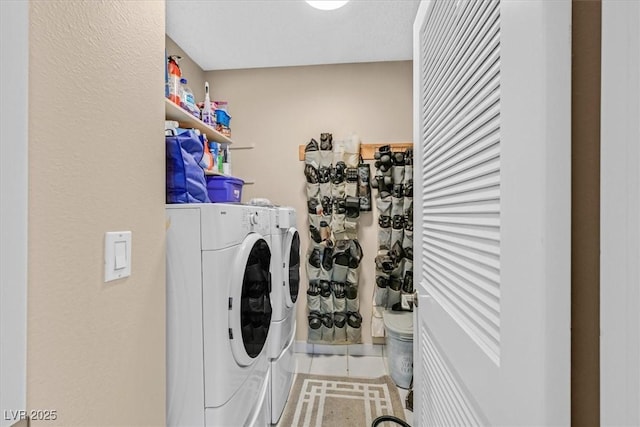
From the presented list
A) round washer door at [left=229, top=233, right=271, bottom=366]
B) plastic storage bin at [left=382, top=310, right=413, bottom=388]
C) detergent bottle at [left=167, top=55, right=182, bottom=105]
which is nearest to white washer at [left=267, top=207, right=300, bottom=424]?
round washer door at [left=229, top=233, right=271, bottom=366]

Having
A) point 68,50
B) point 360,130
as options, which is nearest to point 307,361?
point 360,130

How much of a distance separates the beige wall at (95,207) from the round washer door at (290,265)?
103cm

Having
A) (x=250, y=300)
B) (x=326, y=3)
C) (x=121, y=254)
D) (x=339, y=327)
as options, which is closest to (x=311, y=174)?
(x=326, y=3)

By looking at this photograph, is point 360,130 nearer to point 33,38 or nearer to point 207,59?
point 207,59

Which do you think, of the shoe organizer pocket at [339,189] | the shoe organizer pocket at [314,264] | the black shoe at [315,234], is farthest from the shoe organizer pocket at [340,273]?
the shoe organizer pocket at [339,189]

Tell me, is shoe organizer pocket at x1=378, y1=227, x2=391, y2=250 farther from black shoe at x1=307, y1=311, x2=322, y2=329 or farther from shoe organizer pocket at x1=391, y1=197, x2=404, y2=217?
black shoe at x1=307, y1=311, x2=322, y2=329

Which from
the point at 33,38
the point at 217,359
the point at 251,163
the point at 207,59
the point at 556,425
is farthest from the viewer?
the point at 251,163

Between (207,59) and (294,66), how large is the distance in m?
0.73

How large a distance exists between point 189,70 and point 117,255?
2220 millimetres

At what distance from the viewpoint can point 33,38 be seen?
21.9 inches

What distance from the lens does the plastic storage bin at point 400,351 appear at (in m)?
2.14

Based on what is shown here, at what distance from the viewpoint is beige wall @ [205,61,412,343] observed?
2.69 meters

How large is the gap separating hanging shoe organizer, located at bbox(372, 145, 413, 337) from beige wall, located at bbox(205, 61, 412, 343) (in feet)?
0.43

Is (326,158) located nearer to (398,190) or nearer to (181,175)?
(398,190)
